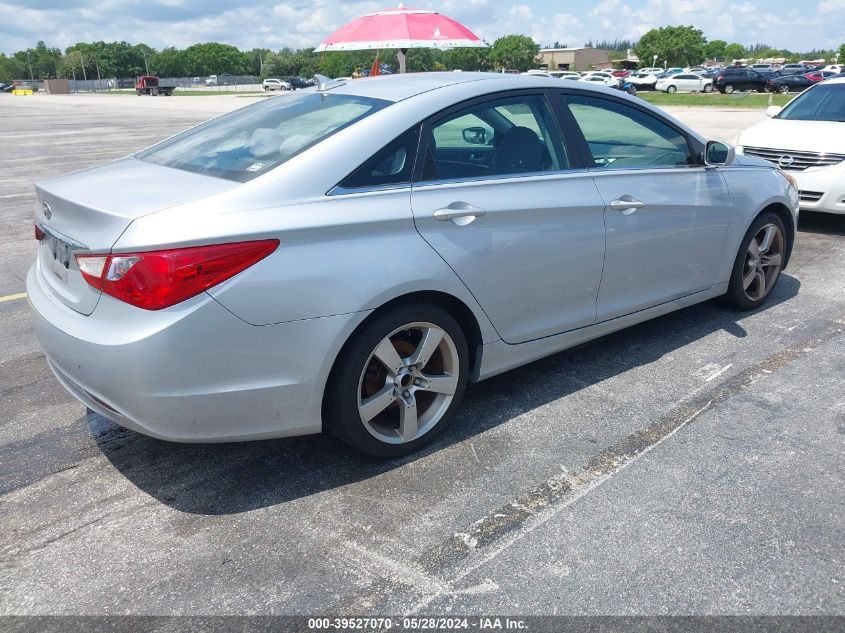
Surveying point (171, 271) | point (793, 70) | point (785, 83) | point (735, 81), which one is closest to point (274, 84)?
point (735, 81)

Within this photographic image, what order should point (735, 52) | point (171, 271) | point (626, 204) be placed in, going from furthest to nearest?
1. point (735, 52)
2. point (626, 204)
3. point (171, 271)

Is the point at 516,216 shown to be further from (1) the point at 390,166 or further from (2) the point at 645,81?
(2) the point at 645,81

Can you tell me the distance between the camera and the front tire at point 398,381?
3002 mm

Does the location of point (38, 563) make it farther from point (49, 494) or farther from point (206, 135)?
point (206, 135)

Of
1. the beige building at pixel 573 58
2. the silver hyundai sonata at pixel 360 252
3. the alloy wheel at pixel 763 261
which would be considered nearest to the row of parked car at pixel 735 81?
the alloy wheel at pixel 763 261

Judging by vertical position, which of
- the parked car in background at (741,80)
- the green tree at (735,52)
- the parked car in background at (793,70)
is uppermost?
the green tree at (735,52)

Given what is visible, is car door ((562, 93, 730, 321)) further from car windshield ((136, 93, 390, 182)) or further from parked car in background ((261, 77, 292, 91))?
parked car in background ((261, 77, 292, 91))

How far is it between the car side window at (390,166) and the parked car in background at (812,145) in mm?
5605

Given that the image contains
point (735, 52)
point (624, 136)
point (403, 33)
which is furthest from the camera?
point (735, 52)

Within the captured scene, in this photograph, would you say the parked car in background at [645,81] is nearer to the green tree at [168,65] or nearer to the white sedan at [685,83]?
the white sedan at [685,83]

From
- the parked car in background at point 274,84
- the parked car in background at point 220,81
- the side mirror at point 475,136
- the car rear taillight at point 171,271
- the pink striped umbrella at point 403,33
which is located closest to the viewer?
the car rear taillight at point 171,271

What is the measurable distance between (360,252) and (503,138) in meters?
1.23

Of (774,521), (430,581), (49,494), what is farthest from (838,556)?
(49,494)

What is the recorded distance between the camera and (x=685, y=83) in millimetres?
54375
